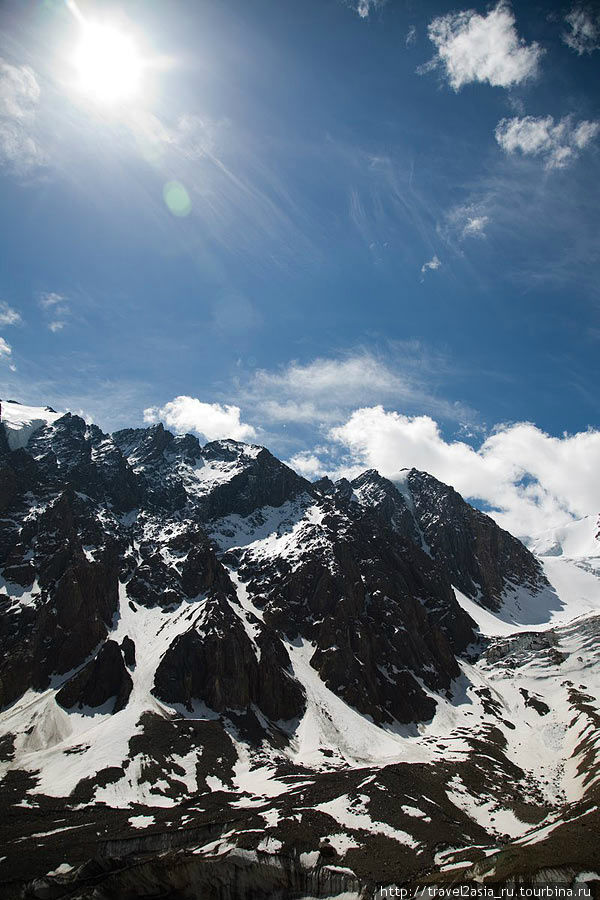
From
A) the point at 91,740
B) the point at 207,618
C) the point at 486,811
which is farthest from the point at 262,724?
the point at 486,811

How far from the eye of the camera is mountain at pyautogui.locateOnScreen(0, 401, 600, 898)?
42.7 m

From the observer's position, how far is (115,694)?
117500mm

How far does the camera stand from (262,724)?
117 metres

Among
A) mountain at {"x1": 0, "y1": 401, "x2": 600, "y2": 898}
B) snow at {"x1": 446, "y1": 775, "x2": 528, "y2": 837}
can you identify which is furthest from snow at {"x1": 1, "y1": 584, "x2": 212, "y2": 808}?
snow at {"x1": 446, "y1": 775, "x2": 528, "y2": 837}

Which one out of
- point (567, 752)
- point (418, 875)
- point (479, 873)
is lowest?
point (567, 752)

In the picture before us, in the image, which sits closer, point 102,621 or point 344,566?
point 102,621

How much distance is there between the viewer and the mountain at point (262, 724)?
42.7 meters

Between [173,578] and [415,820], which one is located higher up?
[173,578]

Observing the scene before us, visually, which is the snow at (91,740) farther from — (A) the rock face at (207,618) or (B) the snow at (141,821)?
(B) the snow at (141,821)

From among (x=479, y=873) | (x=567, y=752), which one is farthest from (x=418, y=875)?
(x=567, y=752)

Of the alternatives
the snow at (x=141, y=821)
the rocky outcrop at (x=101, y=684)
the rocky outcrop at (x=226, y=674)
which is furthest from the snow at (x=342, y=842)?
the rocky outcrop at (x=101, y=684)

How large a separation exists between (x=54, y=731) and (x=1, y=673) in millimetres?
24654

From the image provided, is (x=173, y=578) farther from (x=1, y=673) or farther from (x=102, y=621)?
(x=1, y=673)

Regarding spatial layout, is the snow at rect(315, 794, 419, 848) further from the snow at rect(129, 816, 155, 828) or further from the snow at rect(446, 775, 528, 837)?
the snow at rect(129, 816, 155, 828)
